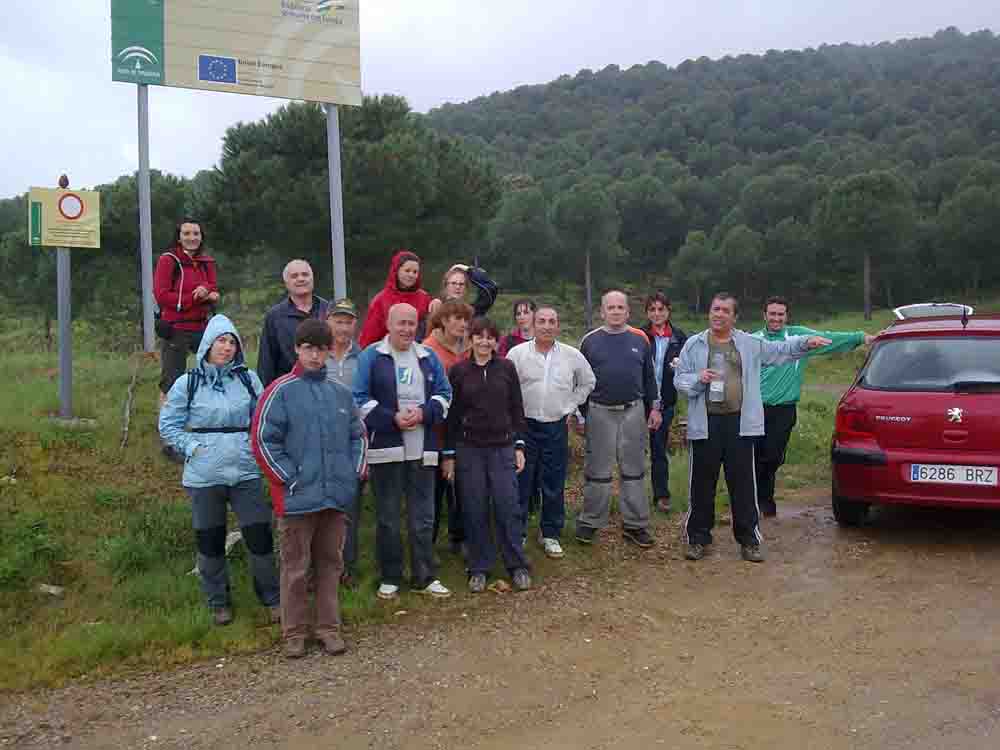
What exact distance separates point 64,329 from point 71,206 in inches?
41.8

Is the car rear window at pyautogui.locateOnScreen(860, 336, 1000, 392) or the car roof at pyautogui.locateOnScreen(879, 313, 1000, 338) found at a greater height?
the car roof at pyautogui.locateOnScreen(879, 313, 1000, 338)

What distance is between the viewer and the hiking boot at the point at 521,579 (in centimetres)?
538

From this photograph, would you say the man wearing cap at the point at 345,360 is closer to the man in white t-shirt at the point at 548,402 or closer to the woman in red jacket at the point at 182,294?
the man in white t-shirt at the point at 548,402

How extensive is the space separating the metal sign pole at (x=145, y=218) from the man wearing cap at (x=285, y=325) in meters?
3.29

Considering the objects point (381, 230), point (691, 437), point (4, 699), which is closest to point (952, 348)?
point (691, 437)

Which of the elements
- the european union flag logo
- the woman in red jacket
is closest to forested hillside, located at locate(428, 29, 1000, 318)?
the european union flag logo

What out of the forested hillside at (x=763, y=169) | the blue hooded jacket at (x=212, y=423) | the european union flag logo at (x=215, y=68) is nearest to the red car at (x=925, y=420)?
the blue hooded jacket at (x=212, y=423)

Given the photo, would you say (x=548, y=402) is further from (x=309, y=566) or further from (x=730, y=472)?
(x=309, y=566)

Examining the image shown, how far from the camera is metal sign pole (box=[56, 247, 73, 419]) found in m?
7.11

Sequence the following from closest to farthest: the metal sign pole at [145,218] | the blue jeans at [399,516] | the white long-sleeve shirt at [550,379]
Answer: the blue jeans at [399,516]
the white long-sleeve shirt at [550,379]
the metal sign pole at [145,218]

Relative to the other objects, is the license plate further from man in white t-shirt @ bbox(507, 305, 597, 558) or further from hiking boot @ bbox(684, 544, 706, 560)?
man in white t-shirt @ bbox(507, 305, 597, 558)

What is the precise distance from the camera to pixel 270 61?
8273 millimetres

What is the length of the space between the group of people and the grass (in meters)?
0.21

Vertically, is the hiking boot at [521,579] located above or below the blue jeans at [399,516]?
below
